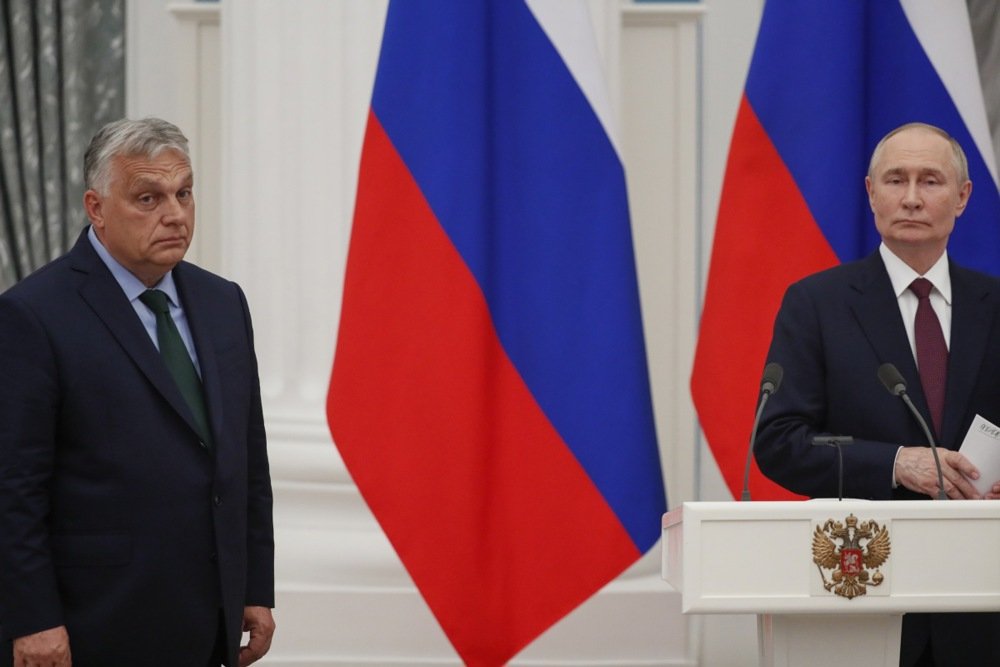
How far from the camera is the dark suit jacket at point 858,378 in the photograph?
2.74 meters

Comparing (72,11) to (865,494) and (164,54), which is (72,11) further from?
(865,494)

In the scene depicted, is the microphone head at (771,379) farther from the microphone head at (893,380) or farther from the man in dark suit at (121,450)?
the man in dark suit at (121,450)

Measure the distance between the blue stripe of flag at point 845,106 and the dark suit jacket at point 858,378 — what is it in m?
0.82

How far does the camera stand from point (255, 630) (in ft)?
9.09

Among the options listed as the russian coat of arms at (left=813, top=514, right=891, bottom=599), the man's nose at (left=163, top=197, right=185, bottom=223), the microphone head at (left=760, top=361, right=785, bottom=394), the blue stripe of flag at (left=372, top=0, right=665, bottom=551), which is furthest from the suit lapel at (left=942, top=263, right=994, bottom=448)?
the man's nose at (left=163, top=197, right=185, bottom=223)

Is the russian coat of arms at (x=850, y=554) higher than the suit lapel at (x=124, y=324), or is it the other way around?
the suit lapel at (x=124, y=324)

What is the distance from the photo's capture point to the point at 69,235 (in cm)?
519

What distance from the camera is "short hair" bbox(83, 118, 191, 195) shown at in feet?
8.38

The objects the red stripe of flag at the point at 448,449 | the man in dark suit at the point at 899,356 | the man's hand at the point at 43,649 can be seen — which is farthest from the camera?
the red stripe of flag at the point at 448,449

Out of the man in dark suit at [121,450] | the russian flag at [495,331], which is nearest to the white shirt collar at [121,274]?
the man in dark suit at [121,450]

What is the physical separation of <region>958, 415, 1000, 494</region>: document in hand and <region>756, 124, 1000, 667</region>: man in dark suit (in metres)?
0.03

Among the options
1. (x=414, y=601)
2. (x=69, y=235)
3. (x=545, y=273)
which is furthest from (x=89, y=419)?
(x=69, y=235)

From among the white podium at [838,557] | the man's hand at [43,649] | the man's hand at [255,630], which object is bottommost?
the man's hand at [255,630]

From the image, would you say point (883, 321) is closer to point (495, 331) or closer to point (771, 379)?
point (771, 379)
